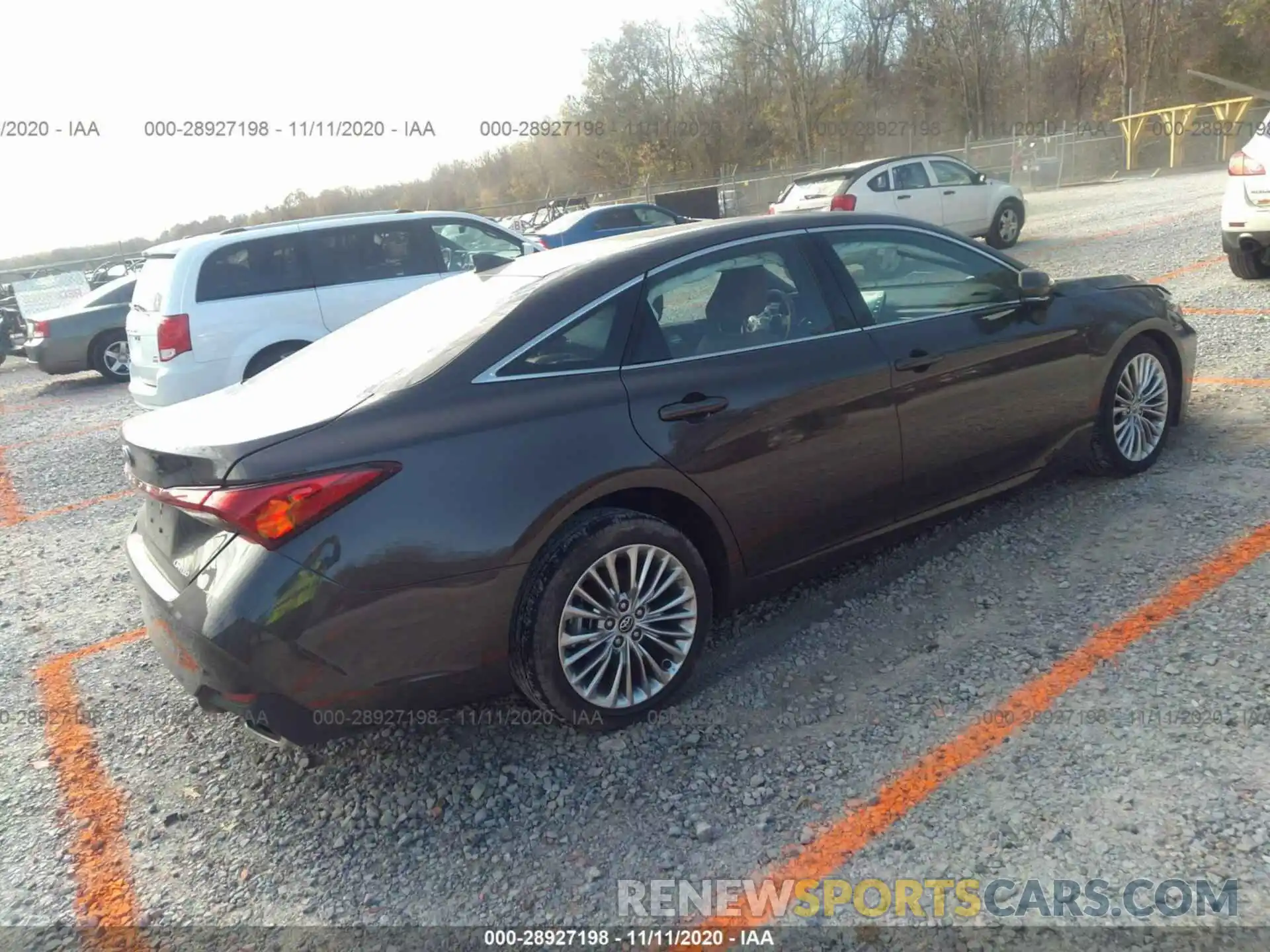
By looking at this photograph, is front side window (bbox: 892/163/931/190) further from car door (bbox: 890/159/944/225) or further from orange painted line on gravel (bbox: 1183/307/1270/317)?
orange painted line on gravel (bbox: 1183/307/1270/317)

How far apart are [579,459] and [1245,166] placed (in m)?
8.36

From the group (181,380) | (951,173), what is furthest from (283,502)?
(951,173)

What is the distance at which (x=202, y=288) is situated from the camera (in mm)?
7914

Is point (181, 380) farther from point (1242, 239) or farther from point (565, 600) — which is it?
point (1242, 239)

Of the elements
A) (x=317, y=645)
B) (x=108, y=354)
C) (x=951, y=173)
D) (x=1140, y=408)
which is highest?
(x=951, y=173)

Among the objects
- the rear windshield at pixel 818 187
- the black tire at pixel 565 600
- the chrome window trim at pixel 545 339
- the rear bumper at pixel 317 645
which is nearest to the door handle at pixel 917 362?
the chrome window trim at pixel 545 339

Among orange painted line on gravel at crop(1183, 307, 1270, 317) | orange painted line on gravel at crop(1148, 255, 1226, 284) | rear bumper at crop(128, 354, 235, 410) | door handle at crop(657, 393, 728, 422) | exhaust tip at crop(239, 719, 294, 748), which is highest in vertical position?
door handle at crop(657, 393, 728, 422)

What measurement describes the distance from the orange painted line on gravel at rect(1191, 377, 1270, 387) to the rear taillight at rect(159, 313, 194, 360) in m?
7.29

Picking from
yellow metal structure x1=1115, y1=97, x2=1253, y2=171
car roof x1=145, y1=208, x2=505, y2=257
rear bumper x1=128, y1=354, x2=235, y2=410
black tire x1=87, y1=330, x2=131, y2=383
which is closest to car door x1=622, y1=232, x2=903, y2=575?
rear bumper x1=128, y1=354, x2=235, y2=410

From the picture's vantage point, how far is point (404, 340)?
11.6 feet

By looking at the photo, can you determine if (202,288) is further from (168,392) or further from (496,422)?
(496,422)

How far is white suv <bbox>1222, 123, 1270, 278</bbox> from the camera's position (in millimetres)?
8523

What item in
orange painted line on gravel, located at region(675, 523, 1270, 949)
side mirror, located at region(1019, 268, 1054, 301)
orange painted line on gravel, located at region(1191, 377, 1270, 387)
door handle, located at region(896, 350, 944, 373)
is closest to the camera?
orange painted line on gravel, located at region(675, 523, 1270, 949)

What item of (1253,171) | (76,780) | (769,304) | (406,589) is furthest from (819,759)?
(1253,171)
